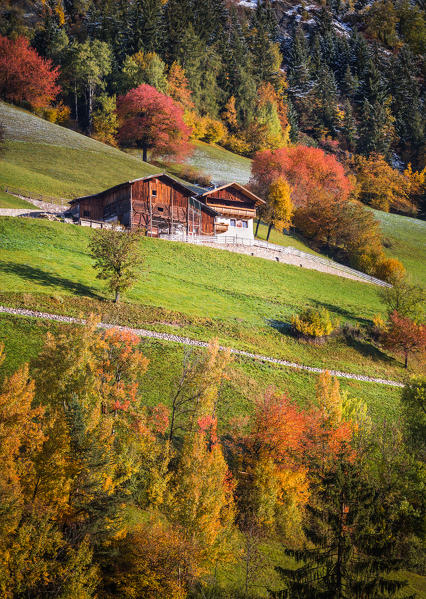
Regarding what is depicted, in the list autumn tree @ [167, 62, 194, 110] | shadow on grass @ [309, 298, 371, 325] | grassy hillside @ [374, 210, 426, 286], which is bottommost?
grassy hillside @ [374, 210, 426, 286]

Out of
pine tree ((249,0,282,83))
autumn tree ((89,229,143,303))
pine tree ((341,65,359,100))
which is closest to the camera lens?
autumn tree ((89,229,143,303))

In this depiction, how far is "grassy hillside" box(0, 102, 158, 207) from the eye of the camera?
68438 millimetres

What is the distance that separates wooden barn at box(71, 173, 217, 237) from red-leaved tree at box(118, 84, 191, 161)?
37307mm

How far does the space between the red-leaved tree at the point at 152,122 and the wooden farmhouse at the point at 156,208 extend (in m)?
33.7

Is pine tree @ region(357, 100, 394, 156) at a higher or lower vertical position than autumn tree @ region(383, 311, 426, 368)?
higher

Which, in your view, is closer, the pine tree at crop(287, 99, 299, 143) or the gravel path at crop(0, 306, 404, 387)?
the gravel path at crop(0, 306, 404, 387)

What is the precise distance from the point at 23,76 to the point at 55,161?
1124 inches

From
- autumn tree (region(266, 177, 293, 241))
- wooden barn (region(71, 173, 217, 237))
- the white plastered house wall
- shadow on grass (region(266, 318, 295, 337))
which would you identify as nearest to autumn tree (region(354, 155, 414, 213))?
autumn tree (region(266, 177, 293, 241))

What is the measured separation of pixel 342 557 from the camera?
693 inches

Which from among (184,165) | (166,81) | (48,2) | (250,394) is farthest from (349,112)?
(250,394)

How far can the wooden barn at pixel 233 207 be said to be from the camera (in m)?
70.6

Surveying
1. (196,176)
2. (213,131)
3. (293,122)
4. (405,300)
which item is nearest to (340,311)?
(405,300)

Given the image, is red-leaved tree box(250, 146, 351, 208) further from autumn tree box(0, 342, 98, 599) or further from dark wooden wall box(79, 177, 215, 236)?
autumn tree box(0, 342, 98, 599)

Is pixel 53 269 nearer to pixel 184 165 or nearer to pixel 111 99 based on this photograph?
pixel 184 165
